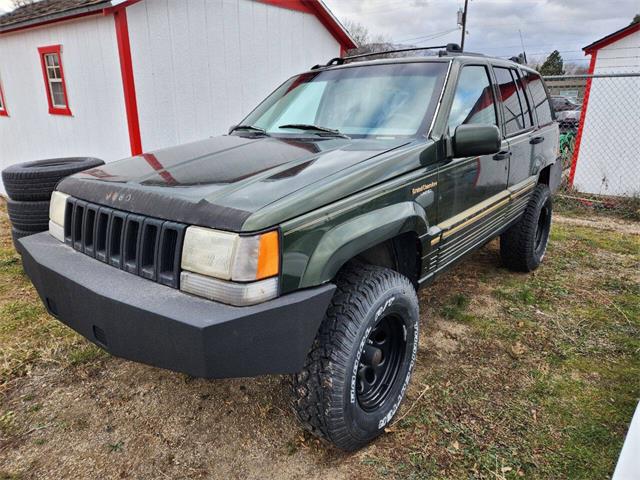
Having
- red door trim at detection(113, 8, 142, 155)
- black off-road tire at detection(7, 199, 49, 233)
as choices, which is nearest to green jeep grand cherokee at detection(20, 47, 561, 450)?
black off-road tire at detection(7, 199, 49, 233)

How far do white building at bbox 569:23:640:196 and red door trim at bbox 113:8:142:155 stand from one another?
24.5 feet

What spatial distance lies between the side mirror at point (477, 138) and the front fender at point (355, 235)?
0.47m

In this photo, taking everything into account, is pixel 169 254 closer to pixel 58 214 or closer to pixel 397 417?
pixel 58 214

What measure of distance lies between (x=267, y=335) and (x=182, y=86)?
6118 mm

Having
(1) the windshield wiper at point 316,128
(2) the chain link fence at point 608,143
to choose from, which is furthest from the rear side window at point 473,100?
(2) the chain link fence at point 608,143

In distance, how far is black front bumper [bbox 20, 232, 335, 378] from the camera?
160 cm

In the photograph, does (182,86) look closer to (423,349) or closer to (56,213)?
(56,213)

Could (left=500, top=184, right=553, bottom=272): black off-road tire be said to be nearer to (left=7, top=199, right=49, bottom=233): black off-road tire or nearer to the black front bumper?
the black front bumper

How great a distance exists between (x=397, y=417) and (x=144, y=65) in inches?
232

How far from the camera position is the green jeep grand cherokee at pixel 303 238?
167 cm

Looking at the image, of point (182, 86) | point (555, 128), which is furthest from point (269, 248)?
point (182, 86)

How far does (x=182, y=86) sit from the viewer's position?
6.82m

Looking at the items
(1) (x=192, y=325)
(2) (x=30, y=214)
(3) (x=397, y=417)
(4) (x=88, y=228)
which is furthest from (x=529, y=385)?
(2) (x=30, y=214)

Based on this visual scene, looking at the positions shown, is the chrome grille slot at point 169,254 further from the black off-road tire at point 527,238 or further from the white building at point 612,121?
the white building at point 612,121
